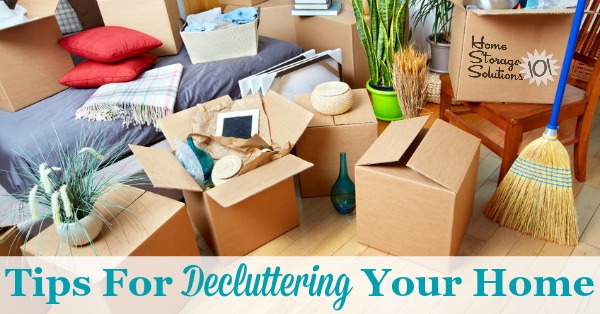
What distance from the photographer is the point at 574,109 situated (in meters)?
1.81

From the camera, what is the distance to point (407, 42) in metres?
2.69

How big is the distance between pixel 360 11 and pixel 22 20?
1.56 meters

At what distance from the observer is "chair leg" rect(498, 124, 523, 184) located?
5.73ft

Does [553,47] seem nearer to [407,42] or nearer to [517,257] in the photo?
[517,257]

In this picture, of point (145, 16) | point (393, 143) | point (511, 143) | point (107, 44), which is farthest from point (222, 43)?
point (511, 143)

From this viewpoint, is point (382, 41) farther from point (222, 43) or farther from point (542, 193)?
point (542, 193)

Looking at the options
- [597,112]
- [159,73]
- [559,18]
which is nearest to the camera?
[559,18]

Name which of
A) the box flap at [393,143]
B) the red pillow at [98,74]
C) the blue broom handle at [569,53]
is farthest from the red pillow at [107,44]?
the blue broom handle at [569,53]

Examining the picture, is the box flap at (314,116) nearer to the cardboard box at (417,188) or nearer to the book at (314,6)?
the cardboard box at (417,188)

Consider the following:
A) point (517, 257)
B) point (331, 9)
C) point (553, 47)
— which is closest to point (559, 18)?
point (553, 47)

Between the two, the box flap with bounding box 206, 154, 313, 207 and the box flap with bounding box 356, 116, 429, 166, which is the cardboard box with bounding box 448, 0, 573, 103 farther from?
the box flap with bounding box 206, 154, 313, 207

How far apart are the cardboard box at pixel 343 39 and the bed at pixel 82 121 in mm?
343

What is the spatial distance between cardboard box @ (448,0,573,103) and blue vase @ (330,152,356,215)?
56 centimetres

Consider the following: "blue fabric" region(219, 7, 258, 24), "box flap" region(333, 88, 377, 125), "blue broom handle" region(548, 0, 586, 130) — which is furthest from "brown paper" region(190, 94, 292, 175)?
"blue broom handle" region(548, 0, 586, 130)
